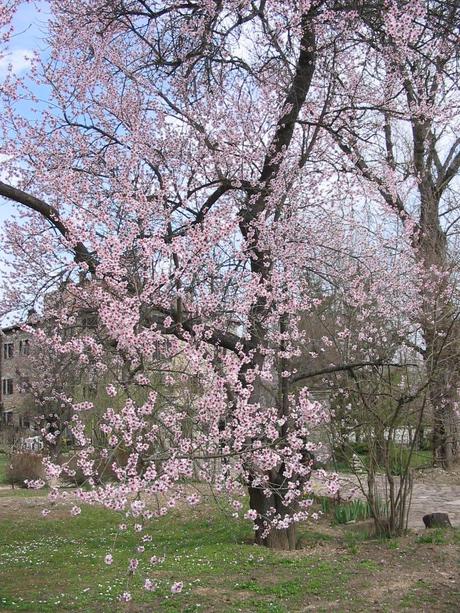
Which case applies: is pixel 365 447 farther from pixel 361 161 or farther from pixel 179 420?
pixel 179 420

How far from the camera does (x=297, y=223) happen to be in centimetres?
805

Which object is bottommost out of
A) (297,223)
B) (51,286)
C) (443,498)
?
(443,498)

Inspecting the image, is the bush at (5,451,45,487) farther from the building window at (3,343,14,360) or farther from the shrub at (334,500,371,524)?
the shrub at (334,500,371,524)

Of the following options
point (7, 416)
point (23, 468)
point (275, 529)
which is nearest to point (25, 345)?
point (23, 468)

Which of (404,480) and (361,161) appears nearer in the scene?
(404,480)

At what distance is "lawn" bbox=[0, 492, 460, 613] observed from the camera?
17.1 ft

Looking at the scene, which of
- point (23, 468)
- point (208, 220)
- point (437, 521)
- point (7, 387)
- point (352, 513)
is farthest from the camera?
point (7, 387)

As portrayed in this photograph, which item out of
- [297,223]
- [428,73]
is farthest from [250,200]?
[428,73]

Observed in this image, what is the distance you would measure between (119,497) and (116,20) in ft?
18.2

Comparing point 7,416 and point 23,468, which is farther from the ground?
point 7,416

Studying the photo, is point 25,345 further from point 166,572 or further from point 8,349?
point 8,349

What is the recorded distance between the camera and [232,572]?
247 inches

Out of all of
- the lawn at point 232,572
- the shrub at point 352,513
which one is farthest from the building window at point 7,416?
the shrub at point 352,513

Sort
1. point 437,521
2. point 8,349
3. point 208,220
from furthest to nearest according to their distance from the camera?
point 8,349 < point 437,521 < point 208,220
